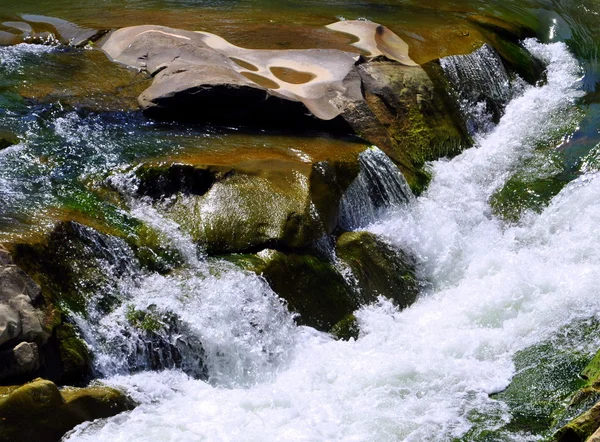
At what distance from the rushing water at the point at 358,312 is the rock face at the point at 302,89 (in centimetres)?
36

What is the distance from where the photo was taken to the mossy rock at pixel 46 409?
6.04 m

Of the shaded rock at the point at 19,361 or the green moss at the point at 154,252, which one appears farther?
the green moss at the point at 154,252

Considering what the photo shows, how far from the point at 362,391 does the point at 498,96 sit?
6.75 m

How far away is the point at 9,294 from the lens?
6438mm

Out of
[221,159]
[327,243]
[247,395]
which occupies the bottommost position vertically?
[247,395]

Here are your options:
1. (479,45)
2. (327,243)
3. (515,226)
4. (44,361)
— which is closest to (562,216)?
(515,226)

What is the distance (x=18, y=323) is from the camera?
6363 millimetres

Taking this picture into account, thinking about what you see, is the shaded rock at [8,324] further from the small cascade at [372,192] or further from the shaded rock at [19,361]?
the small cascade at [372,192]

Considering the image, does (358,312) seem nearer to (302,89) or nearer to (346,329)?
(346,329)

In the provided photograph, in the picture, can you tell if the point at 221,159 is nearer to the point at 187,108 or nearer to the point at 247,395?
the point at 187,108

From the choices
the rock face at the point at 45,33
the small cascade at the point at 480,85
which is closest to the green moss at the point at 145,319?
the rock face at the point at 45,33

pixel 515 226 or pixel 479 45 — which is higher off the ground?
pixel 479 45

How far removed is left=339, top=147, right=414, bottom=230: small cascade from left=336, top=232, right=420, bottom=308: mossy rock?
247 millimetres

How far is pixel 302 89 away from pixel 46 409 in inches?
207
